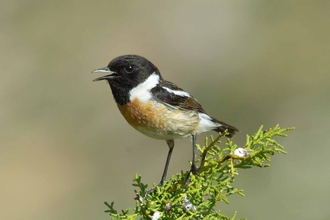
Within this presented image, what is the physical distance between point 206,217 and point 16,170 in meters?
9.89

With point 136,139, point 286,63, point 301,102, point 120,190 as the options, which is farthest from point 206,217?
point 286,63

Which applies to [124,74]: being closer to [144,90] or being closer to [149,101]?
[144,90]

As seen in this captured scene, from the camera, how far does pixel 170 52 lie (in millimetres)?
15719

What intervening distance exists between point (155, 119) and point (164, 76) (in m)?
10.1

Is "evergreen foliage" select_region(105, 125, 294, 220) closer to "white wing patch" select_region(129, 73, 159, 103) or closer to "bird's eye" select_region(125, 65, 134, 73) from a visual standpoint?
"white wing patch" select_region(129, 73, 159, 103)

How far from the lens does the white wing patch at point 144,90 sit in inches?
195

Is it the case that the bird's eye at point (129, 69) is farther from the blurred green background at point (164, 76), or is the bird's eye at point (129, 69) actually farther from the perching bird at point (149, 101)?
the blurred green background at point (164, 76)

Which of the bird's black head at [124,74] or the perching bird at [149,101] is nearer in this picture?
the perching bird at [149,101]

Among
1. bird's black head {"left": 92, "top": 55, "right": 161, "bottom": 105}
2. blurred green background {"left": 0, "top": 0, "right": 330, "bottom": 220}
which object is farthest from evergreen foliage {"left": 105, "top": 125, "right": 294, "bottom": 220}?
blurred green background {"left": 0, "top": 0, "right": 330, "bottom": 220}

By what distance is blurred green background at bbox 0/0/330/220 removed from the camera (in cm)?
1113

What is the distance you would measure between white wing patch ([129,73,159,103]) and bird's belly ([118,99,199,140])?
5 cm

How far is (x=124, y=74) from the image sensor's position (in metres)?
5.01

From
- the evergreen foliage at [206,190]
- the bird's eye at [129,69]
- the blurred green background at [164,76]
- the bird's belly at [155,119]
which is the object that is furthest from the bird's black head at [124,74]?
the blurred green background at [164,76]

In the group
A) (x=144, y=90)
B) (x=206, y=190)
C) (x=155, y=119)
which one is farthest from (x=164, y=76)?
(x=206, y=190)
